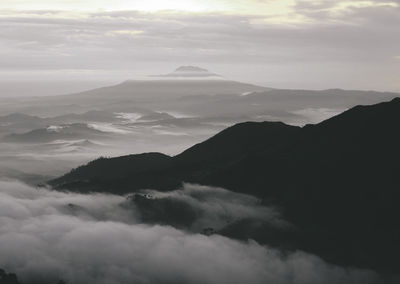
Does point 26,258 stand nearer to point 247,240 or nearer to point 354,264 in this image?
point 247,240

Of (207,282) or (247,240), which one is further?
(247,240)

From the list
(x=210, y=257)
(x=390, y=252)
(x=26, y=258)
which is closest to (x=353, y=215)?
(x=390, y=252)

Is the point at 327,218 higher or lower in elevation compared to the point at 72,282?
higher

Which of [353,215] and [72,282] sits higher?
[353,215]

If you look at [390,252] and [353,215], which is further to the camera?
[353,215]

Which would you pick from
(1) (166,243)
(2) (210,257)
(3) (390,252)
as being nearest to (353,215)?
(3) (390,252)

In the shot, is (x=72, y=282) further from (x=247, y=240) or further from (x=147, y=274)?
(x=247, y=240)

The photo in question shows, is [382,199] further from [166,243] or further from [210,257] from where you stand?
[166,243]
